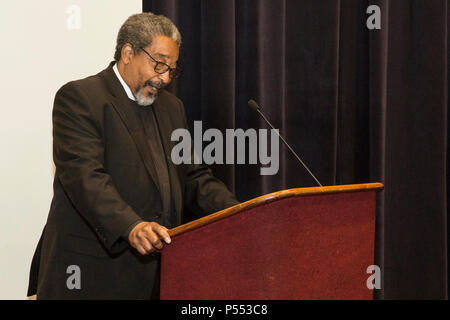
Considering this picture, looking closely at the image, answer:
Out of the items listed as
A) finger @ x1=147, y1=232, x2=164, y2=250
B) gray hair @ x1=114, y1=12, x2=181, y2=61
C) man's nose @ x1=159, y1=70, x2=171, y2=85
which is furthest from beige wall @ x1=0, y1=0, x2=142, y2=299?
finger @ x1=147, y1=232, x2=164, y2=250

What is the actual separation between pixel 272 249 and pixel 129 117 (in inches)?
34.3

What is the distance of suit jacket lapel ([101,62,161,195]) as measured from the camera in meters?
2.02

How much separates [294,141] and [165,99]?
80 centimetres

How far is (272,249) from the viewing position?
1.44 metres

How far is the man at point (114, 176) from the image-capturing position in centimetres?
183

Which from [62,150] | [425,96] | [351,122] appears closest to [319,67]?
[351,122]

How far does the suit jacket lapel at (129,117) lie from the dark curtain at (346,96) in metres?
0.66

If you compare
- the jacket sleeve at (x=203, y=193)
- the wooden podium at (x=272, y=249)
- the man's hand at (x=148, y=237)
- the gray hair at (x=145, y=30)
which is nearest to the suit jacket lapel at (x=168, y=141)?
the jacket sleeve at (x=203, y=193)

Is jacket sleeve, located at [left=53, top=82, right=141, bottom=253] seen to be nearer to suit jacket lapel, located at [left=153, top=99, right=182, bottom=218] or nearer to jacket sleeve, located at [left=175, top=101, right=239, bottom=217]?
suit jacket lapel, located at [left=153, top=99, right=182, bottom=218]

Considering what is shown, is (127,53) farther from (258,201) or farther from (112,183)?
(258,201)

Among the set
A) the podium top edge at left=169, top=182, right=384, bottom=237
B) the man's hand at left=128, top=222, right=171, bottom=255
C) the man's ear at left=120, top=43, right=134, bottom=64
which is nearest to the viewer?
the podium top edge at left=169, top=182, right=384, bottom=237

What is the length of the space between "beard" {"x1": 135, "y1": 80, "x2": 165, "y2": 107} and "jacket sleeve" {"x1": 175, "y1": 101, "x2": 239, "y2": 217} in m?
0.33

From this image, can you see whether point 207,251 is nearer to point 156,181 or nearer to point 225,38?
point 156,181

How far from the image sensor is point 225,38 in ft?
8.90
